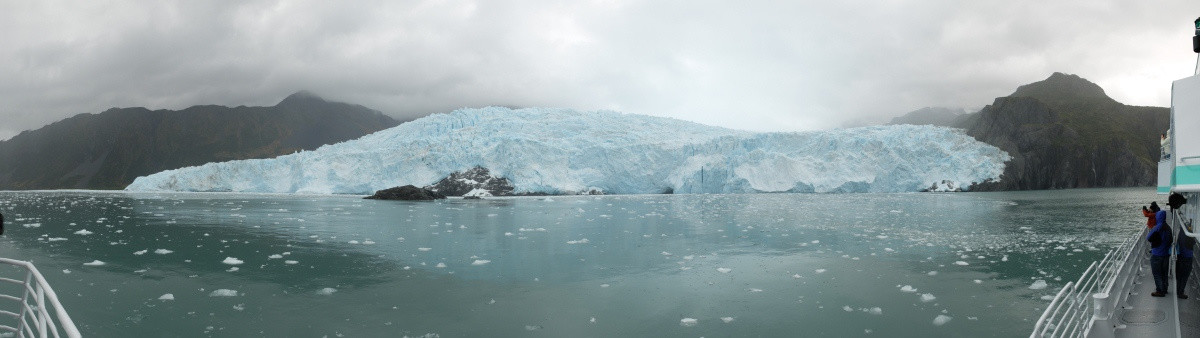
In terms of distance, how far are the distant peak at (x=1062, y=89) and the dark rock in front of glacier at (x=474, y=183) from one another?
109457mm

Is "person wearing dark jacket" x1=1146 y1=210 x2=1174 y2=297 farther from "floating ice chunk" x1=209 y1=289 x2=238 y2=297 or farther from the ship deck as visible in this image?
"floating ice chunk" x1=209 y1=289 x2=238 y2=297

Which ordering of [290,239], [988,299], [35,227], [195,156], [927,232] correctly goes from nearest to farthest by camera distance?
[988,299] < [290,239] < [927,232] < [35,227] < [195,156]

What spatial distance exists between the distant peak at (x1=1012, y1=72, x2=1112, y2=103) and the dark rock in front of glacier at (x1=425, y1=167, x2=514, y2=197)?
109m

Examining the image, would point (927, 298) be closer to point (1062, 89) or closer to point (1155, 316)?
point (1155, 316)

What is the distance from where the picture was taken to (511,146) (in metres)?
51.3

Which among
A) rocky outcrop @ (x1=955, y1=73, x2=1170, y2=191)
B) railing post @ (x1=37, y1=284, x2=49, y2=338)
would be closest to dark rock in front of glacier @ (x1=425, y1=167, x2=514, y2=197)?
rocky outcrop @ (x1=955, y1=73, x2=1170, y2=191)

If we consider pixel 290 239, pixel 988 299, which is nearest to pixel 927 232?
pixel 988 299

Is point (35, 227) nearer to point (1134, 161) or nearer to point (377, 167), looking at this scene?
point (377, 167)

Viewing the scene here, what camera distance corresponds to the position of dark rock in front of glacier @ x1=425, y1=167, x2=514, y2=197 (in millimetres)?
51531

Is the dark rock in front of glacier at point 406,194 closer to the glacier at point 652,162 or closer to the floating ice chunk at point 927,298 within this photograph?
the glacier at point 652,162

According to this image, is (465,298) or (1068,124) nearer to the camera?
(465,298)

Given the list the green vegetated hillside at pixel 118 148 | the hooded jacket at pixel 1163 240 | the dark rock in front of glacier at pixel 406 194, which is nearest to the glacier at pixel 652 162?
the dark rock in front of glacier at pixel 406 194

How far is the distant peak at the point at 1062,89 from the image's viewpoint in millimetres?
116688

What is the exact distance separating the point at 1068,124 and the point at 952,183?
47.4 metres
